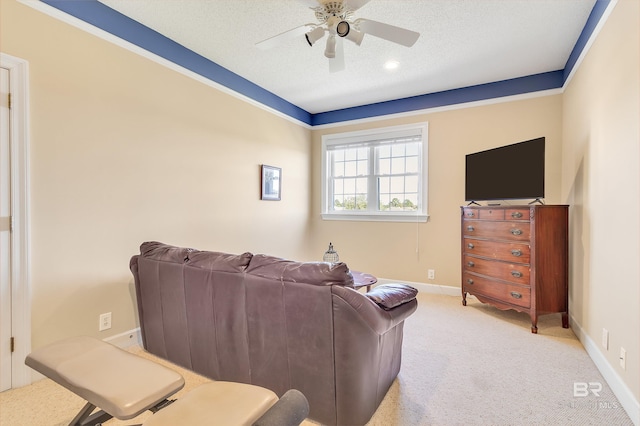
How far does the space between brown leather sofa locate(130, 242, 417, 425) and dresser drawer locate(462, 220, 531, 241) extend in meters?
1.88

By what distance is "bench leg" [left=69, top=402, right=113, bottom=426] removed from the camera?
1.51 meters

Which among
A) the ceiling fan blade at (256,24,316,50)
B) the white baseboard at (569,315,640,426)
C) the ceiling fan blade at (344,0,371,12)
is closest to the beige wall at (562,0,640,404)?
the white baseboard at (569,315,640,426)

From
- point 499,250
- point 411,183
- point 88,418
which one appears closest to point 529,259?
point 499,250

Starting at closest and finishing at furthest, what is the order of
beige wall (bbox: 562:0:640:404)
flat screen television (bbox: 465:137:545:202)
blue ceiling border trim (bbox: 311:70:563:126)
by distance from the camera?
beige wall (bbox: 562:0:640:404), flat screen television (bbox: 465:137:545:202), blue ceiling border trim (bbox: 311:70:563:126)

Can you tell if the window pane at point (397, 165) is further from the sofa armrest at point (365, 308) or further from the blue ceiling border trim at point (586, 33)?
the sofa armrest at point (365, 308)

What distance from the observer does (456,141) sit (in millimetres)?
4148

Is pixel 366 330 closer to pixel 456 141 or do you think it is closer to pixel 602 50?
pixel 602 50

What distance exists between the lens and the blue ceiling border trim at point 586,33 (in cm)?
231

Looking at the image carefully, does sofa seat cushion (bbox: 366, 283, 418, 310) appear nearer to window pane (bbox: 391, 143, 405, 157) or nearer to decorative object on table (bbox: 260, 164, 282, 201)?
decorative object on table (bbox: 260, 164, 282, 201)

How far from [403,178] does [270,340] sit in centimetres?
346

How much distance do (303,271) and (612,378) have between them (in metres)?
2.18

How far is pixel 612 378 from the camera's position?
202cm

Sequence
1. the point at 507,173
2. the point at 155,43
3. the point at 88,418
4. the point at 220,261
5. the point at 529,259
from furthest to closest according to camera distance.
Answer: the point at 507,173 → the point at 529,259 → the point at 155,43 → the point at 220,261 → the point at 88,418

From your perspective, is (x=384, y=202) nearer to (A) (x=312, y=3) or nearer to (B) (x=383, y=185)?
(B) (x=383, y=185)
